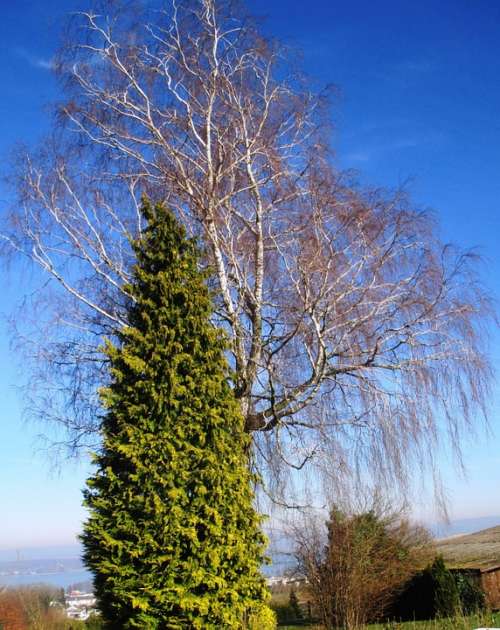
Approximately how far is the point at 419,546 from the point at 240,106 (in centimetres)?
1726

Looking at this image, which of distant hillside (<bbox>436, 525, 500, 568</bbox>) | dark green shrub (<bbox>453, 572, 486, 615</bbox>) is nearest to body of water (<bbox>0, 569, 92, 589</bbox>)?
dark green shrub (<bbox>453, 572, 486, 615</bbox>)

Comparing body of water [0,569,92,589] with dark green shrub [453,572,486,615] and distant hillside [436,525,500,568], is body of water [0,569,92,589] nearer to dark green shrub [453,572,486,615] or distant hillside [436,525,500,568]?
dark green shrub [453,572,486,615]

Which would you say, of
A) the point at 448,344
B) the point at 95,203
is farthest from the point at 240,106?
the point at 448,344

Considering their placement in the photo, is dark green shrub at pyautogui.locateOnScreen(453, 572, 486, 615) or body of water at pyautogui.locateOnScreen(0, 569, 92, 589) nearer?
body of water at pyautogui.locateOnScreen(0, 569, 92, 589)

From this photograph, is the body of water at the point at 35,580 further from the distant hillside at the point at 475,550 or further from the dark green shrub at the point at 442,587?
the distant hillside at the point at 475,550

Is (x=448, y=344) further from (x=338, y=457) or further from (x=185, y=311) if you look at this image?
(x=185, y=311)

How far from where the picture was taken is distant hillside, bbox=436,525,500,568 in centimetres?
2277

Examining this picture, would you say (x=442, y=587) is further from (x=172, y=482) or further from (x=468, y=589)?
(x=172, y=482)

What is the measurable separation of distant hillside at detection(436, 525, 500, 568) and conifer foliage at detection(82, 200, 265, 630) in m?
16.7

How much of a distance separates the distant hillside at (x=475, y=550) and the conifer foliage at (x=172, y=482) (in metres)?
16.7

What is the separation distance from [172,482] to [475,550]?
71.4 ft

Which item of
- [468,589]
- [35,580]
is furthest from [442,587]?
[35,580]

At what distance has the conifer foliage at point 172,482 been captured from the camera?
7.37 meters

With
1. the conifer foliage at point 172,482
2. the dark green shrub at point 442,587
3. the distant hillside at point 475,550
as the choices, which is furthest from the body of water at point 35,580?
the distant hillside at point 475,550
